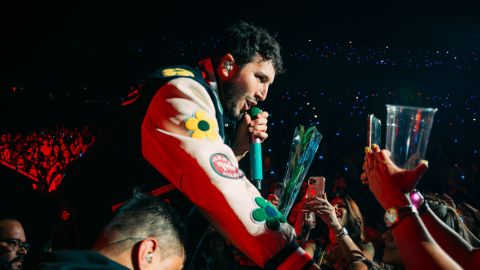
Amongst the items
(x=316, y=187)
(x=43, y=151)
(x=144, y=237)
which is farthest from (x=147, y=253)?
(x=43, y=151)

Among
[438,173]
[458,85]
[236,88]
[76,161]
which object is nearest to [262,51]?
[236,88]

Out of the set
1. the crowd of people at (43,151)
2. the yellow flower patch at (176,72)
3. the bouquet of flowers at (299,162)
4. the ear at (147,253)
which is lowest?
the crowd of people at (43,151)

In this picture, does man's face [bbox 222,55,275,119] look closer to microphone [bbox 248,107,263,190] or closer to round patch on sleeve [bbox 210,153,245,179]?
microphone [bbox 248,107,263,190]

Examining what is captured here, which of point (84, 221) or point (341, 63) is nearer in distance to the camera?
point (84, 221)

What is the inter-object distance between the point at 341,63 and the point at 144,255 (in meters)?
10.4

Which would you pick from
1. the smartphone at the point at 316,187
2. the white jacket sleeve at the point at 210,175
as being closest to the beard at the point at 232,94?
the white jacket sleeve at the point at 210,175

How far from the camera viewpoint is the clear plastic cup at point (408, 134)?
175 centimetres

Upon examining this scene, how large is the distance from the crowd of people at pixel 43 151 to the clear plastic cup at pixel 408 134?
1003cm

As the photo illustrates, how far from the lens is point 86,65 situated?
10.5 meters

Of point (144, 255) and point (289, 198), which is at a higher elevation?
point (144, 255)

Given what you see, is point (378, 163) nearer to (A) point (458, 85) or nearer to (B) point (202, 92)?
(B) point (202, 92)

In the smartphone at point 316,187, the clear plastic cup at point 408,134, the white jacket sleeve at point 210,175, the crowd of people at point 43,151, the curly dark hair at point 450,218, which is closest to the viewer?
the white jacket sleeve at point 210,175

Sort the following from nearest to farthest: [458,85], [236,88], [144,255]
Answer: [144,255] → [236,88] → [458,85]

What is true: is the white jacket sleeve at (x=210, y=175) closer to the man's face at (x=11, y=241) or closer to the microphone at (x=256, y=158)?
the microphone at (x=256, y=158)
